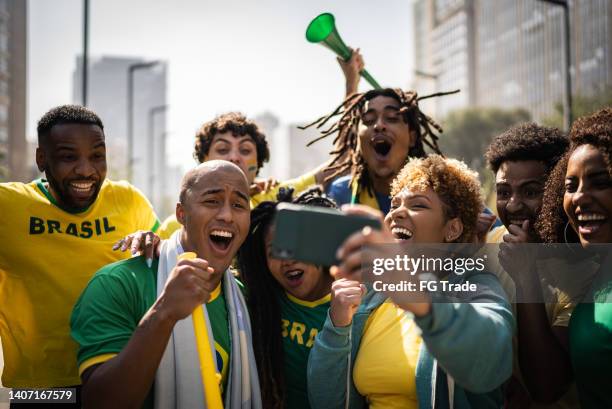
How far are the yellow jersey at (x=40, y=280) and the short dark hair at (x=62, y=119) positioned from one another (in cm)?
37

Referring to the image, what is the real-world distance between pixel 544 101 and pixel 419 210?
95.8 metres

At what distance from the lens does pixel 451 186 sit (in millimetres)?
2881

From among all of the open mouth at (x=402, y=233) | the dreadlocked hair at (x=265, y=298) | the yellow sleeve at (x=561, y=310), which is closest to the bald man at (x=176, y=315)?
the dreadlocked hair at (x=265, y=298)

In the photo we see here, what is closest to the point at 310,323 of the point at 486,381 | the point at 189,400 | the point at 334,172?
the point at 189,400

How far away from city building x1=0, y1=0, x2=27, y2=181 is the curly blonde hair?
2445 inches

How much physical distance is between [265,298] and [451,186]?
120 centimetres

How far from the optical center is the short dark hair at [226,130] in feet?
16.4

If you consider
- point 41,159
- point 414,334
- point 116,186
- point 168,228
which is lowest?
point 414,334

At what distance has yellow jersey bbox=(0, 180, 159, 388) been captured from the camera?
3.41 m

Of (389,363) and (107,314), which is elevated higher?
(107,314)

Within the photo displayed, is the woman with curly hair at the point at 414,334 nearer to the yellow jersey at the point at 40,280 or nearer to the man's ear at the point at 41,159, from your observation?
the yellow jersey at the point at 40,280

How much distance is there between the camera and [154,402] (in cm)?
271

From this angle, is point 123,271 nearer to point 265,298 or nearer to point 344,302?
point 265,298

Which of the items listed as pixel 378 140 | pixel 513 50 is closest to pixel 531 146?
pixel 378 140
